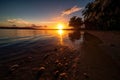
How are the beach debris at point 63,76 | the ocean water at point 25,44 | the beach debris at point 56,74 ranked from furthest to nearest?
the ocean water at point 25,44
the beach debris at point 56,74
the beach debris at point 63,76

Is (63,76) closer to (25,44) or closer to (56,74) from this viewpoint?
(56,74)

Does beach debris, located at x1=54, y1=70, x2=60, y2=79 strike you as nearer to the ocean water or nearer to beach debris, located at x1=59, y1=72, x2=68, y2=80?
beach debris, located at x1=59, y1=72, x2=68, y2=80

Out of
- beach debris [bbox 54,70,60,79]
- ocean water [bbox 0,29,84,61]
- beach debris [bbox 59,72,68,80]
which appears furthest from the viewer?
ocean water [bbox 0,29,84,61]

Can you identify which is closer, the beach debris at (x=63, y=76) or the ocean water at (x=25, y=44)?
the beach debris at (x=63, y=76)

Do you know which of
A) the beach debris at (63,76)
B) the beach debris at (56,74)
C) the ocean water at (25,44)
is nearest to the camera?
the beach debris at (63,76)

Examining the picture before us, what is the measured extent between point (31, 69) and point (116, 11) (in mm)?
18169

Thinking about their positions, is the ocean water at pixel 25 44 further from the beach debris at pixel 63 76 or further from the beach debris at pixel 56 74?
the beach debris at pixel 63 76

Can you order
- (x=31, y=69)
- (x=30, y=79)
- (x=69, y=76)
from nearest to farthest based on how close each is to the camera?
(x=30, y=79)
(x=69, y=76)
(x=31, y=69)

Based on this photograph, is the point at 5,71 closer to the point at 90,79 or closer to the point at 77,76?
the point at 77,76

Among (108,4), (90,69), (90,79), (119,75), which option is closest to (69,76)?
(90,79)

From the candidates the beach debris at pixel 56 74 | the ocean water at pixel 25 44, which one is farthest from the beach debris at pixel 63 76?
the ocean water at pixel 25 44

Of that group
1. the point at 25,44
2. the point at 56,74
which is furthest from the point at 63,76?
the point at 25,44

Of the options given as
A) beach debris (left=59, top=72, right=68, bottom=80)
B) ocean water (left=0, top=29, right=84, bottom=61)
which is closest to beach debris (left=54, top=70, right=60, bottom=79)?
beach debris (left=59, top=72, right=68, bottom=80)

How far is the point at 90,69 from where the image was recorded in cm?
575
